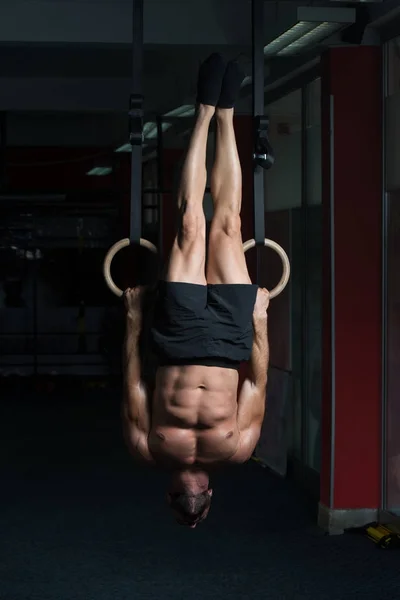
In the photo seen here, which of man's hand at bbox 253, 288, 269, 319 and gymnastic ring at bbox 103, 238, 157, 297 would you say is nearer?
gymnastic ring at bbox 103, 238, 157, 297

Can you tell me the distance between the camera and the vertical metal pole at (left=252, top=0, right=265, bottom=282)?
3445 mm

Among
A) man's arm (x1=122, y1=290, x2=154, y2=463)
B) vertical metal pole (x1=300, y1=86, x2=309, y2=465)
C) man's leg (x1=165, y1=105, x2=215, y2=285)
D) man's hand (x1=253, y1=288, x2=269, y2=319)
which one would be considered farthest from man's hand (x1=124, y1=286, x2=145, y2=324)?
vertical metal pole (x1=300, y1=86, x2=309, y2=465)

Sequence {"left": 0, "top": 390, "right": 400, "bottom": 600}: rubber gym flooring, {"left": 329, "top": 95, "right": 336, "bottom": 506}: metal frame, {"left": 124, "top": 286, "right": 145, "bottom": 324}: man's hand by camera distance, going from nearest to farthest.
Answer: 1. {"left": 124, "top": 286, "right": 145, "bottom": 324}: man's hand
2. {"left": 0, "top": 390, "right": 400, "bottom": 600}: rubber gym flooring
3. {"left": 329, "top": 95, "right": 336, "bottom": 506}: metal frame

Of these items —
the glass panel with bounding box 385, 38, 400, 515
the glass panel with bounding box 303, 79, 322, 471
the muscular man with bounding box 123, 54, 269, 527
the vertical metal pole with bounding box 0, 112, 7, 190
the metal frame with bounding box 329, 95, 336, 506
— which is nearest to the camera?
the muscular man with bounding box 123, 54, 269, 527

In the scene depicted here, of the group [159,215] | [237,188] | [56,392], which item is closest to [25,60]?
[159,215]

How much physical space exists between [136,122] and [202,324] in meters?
0.73

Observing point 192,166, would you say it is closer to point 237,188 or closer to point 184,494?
point 237,188

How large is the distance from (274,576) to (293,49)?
A: 3067mm

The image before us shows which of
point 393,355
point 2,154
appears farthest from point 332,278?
point 2,154

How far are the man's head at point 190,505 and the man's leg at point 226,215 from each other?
79 cm

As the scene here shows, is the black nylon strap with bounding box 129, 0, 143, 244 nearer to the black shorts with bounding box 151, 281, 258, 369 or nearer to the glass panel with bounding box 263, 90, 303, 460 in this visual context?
the black shorts with bounding box 151, 281, 258, 369

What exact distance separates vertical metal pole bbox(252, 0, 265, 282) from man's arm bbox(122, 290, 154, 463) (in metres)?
0.56

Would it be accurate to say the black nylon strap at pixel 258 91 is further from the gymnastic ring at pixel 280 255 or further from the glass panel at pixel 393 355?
the glass panel at pixel 393 355

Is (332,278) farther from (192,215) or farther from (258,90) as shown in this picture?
(258,90)
